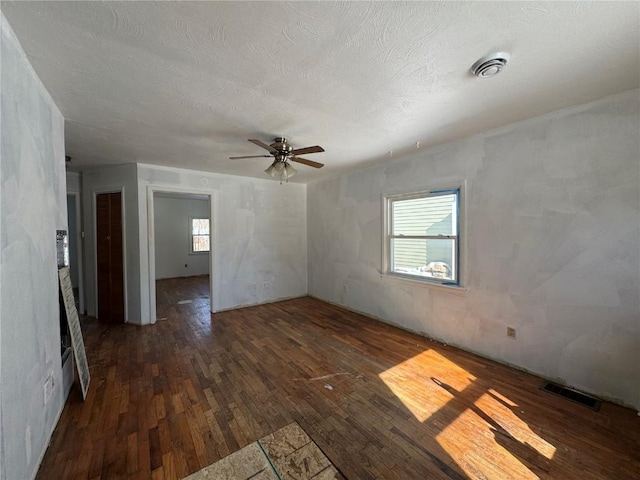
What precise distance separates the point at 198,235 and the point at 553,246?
857 cm

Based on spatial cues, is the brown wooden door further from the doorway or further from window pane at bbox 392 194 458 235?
window pane at bbox 392 194 458 235

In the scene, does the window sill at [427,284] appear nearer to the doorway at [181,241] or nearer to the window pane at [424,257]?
the window pane at [424,257]

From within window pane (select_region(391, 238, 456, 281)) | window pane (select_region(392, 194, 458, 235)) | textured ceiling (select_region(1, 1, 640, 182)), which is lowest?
window pane (select_region(391, 238, 456, 281))

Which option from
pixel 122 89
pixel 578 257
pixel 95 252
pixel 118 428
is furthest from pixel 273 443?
pixel 95 252

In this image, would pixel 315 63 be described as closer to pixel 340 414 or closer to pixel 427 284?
pixel 340 414

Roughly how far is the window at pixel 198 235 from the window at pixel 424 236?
21.9ft

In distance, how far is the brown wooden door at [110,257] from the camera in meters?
3.85

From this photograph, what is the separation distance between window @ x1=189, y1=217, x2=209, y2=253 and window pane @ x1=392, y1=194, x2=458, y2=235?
677 centimetres

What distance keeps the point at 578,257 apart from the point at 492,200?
86cm

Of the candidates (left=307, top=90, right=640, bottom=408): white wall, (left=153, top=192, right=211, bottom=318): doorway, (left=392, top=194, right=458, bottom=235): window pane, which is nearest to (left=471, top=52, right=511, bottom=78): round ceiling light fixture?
(left=307, top=90, right=640, bottom=408): white wall

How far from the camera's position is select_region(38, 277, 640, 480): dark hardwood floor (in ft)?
4.98

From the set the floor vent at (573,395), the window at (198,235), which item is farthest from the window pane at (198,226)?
the floor vent at (573,395)

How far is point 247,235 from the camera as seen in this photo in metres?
4.66

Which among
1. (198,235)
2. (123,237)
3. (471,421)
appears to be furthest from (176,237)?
(471,421)
